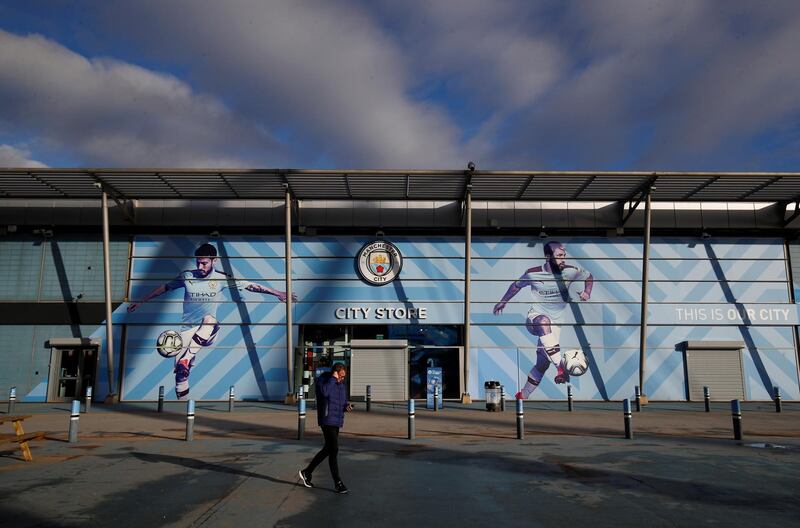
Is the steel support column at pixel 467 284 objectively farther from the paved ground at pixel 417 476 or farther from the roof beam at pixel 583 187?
the paved ground at pixel 417 476

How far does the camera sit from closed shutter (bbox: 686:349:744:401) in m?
26.4

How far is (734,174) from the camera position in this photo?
2353cm

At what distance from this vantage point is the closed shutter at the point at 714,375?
26438 millimetres

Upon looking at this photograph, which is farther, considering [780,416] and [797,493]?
[780,416]

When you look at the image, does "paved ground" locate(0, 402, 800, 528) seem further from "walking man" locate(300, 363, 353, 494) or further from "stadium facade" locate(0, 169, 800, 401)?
"stadium facade" locate(0, 169, 800, 401)

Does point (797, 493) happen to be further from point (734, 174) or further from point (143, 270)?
point (143, 270)

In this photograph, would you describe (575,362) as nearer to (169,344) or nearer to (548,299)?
(548,299)

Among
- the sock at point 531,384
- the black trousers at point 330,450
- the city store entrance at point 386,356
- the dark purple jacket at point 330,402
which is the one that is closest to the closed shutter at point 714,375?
the sock at point 531,384

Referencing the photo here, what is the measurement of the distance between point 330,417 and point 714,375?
23142 mm

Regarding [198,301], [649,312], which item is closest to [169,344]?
[198,301]

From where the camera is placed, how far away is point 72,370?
26500 millimetres

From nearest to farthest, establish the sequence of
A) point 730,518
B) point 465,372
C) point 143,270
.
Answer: point 730,518 → point 465,372 → point 143,270

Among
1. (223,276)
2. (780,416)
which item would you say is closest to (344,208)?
(223,276)

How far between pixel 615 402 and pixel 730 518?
65.4 ft
